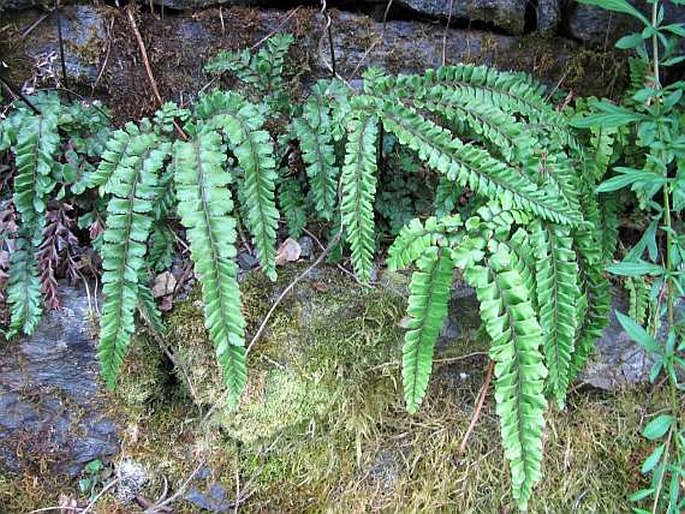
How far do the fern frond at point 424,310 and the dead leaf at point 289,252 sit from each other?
0.64 meters

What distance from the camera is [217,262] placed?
1.81m

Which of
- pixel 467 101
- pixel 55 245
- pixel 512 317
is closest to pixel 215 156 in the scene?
pixel 55 245

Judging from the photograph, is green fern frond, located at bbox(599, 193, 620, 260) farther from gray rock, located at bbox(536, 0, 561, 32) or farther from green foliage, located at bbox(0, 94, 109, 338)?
green foliage, located at bbox(0, 94, 109, 338)

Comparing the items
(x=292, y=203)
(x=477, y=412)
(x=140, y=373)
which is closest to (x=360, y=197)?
(x=292, y=203)

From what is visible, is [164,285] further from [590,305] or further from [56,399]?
[590,305]

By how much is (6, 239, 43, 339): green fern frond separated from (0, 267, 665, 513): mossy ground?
380 mm

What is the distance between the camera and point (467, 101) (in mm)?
2076

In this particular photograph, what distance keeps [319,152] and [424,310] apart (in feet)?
2.19

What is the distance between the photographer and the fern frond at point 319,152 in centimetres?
213

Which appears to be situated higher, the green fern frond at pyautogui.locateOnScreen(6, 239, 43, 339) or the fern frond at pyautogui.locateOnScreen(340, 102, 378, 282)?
the fern frond at pyautogui.locateOnScreen(340, 102, 378, 282)

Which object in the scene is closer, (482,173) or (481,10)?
(482,173)

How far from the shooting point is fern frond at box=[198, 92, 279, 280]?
190 centimetres

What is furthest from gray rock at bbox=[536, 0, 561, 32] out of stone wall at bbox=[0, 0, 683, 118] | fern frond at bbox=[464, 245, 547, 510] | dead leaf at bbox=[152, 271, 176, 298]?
dead leaf at bbox=[152, 271, 176, 298]

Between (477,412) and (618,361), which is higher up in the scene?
(618,361)
